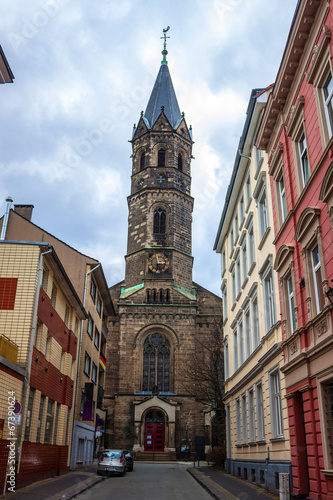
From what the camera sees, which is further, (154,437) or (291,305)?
(154,437)

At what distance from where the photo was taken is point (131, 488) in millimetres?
18219

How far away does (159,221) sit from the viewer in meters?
55.7

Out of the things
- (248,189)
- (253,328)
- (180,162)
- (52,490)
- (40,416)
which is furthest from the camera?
(180,162)

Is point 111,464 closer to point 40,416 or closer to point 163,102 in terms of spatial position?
point 40,416

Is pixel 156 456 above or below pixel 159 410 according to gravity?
below

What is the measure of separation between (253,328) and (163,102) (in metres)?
50.4

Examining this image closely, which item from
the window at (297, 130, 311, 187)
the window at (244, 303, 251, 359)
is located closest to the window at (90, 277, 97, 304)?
the window at (244, 303, 251, 359)

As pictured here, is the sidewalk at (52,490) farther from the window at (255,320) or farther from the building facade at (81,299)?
the window at (255,320)

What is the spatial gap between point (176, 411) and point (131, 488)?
28488 mm

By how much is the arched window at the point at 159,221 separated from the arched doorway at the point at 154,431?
18755mm

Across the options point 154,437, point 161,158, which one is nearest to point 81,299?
point 154,437

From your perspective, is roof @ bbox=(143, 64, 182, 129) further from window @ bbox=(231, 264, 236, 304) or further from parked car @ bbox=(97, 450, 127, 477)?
parked car @ bbox=(97, 450, 127, 477)

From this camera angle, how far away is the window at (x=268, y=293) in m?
16.7

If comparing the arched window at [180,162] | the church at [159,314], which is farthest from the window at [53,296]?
the arched window at [180,162]
